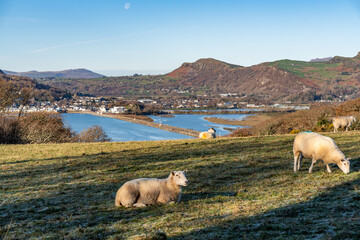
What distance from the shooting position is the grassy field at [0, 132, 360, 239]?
7789mm

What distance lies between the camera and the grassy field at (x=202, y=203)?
25.6 ft

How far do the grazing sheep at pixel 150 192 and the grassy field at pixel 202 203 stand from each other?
37cm

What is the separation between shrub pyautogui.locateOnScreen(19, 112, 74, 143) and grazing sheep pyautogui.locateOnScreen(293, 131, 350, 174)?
148 ft

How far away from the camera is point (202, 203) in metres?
10.7

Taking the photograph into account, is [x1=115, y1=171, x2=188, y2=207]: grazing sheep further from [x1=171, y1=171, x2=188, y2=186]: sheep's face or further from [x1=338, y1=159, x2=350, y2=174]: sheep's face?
[x1=338, y1=159, x2=350, y2=174]: sheep's face

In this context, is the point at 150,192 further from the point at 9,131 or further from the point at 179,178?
the point at 9,131

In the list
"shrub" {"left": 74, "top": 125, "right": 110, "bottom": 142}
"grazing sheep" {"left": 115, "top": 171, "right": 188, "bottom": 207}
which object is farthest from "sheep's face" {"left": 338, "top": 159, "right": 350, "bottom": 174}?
"shrub" {"left": 74, "top": 125, "right": 110, "bottom": 142}

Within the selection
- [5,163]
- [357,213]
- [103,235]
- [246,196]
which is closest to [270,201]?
[246,196]

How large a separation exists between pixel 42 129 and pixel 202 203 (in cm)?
4725

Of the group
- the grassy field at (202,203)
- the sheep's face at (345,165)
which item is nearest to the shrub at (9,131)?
the grassy field at (202,203)

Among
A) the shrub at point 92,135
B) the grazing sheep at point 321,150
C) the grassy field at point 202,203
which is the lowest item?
the shrub at point 92,135

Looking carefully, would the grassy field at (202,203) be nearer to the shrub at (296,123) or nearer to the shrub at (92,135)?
the shrub at (296,123)

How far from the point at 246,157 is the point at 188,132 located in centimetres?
13072

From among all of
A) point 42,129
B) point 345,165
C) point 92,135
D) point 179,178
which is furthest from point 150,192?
point 92,135
